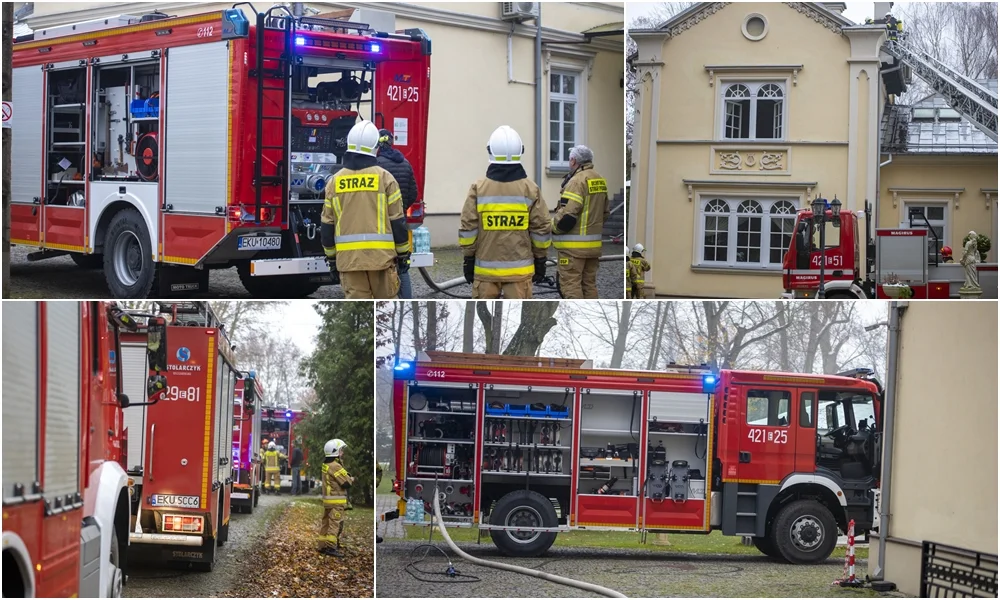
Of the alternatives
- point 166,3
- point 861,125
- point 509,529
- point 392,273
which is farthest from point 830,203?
point 166,3

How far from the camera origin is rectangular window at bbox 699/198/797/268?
609 inches

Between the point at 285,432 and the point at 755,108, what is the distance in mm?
7834

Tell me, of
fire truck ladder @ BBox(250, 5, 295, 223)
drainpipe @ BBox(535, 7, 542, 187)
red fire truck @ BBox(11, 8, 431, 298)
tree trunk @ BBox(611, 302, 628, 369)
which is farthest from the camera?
drainpipe @ BBox(535, 7, 542, 187)

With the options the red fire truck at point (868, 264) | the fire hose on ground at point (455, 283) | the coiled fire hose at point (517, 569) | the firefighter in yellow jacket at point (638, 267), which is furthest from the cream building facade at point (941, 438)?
the red fire truck at point (868, 264)

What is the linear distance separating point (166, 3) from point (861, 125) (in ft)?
→ 31.9

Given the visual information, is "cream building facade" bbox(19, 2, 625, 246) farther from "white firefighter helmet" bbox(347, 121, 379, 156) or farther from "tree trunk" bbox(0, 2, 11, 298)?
"tree trunk" bbox(0, 2, 11, 298)

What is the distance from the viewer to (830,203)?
15.4 meters

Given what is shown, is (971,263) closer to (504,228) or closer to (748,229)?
(748,229)

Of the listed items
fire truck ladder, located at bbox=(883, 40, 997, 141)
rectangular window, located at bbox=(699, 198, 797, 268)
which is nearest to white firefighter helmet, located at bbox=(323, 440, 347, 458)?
rectangular window, located at bbox=(699, 198, 797, 268)

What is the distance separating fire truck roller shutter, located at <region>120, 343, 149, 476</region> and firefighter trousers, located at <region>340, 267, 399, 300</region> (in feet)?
5.34

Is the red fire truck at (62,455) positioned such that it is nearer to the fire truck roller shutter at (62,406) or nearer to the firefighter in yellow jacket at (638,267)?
the fire truck roller shutter at (62,406)

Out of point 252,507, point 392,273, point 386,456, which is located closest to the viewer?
point 392,273

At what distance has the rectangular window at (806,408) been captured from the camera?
1151cm

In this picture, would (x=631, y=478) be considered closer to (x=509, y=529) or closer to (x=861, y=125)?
(x=509, y=529)
